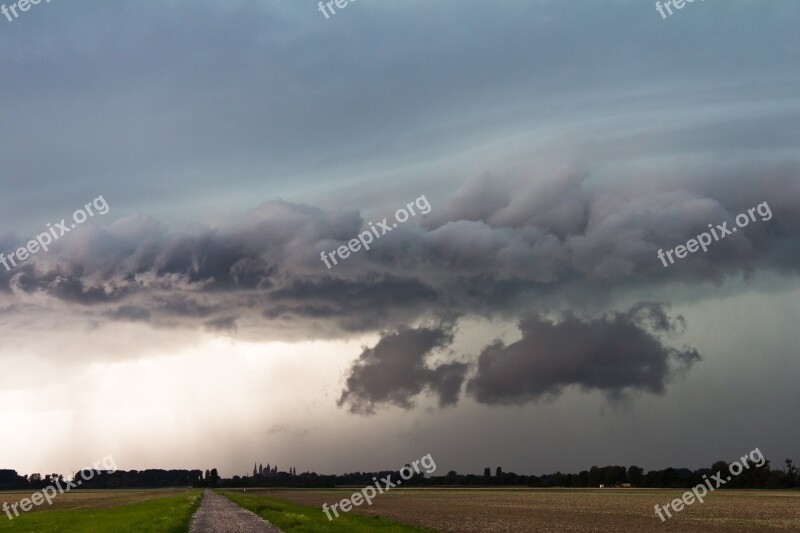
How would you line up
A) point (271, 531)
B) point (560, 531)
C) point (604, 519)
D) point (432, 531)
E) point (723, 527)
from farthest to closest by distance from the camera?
point (604, 519) → point (723, 527) → point (560, 531) → point (432, 531) → point (271, 531)

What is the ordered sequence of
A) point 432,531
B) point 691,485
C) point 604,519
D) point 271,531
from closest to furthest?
1. point 271,531
2. point 432,531
3. point 604,519
4. point 691,485

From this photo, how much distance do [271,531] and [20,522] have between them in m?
36.1

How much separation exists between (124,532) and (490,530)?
25.0 metres

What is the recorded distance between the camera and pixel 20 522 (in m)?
65.2

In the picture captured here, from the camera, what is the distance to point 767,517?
66125mm

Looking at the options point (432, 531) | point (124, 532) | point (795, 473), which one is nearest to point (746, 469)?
point (795, 473)

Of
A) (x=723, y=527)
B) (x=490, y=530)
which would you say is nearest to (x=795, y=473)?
(x=723, y=527)

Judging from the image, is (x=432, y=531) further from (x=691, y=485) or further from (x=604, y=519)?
(x=691, y=485)

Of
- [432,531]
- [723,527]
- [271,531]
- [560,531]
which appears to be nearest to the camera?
[271,531]

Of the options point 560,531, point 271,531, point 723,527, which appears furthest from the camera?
point 723,527

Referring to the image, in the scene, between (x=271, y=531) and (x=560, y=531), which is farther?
(x=560, y=531)

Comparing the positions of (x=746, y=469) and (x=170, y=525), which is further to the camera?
(x=746, y=469)

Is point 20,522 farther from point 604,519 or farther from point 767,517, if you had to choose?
point 767,517

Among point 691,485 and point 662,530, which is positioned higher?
point 662,530
